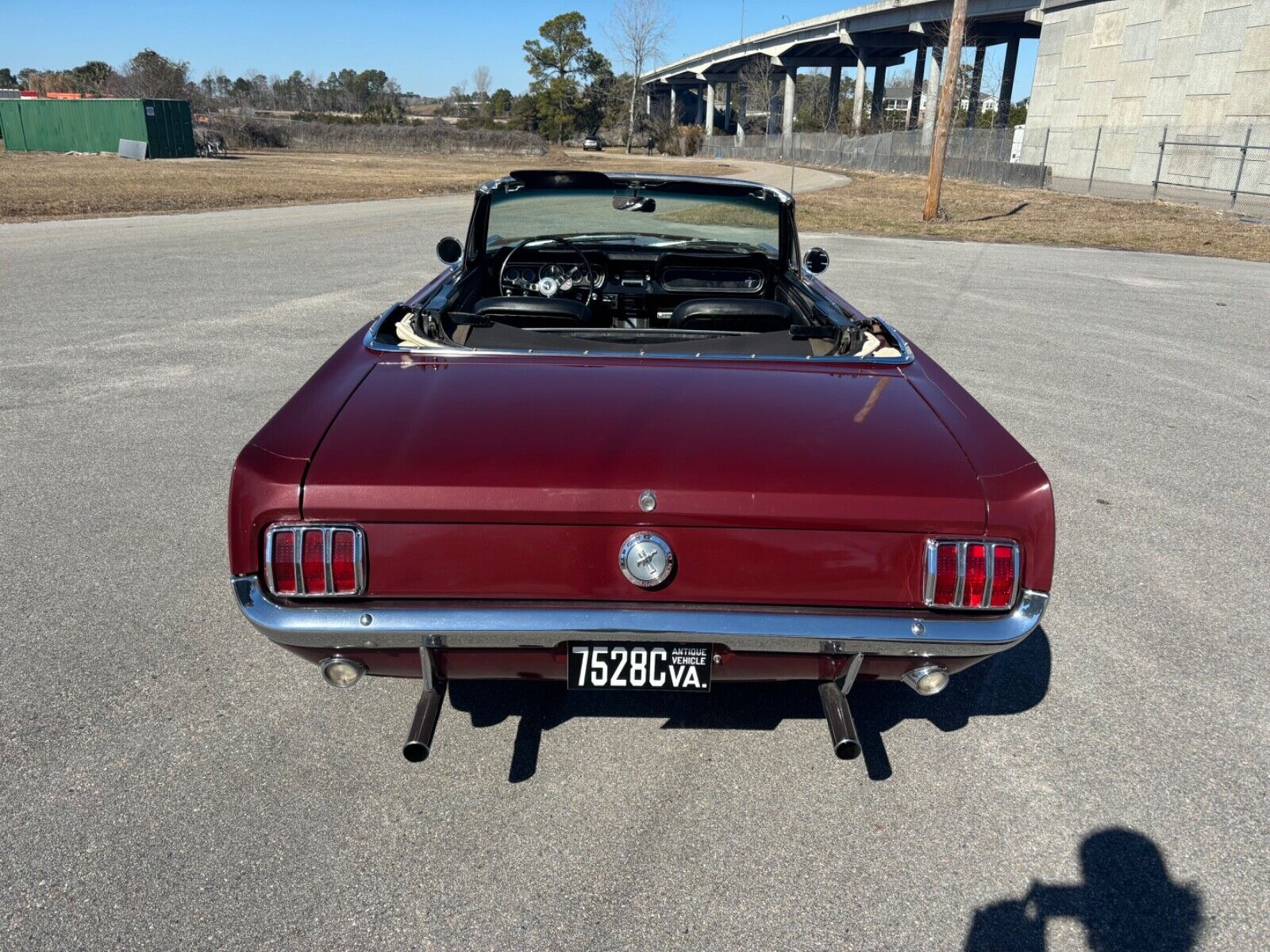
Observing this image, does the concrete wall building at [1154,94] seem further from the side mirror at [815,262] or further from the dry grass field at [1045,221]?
the side mirror at [815,262]

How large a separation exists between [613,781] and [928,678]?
880mm

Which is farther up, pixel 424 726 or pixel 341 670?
pixel 341 670

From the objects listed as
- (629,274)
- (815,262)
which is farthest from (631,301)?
(815,262)

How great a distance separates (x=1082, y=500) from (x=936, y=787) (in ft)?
8.33

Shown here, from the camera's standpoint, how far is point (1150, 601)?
3545 mm

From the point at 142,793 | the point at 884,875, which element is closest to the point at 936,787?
the point at 884,875

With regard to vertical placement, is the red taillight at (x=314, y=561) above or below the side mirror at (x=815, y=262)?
below

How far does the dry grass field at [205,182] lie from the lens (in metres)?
18.9

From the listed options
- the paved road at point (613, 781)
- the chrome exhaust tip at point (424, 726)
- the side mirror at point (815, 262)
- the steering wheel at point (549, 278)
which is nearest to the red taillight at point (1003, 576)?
the paved road at point (613, 781)

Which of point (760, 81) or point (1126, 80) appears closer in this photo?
point (1126, 80)

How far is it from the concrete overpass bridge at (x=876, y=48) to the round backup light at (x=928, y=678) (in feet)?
121

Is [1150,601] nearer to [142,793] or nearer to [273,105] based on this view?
[142,793]

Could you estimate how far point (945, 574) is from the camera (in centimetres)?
209

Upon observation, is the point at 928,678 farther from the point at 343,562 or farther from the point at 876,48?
the point at 876,48
